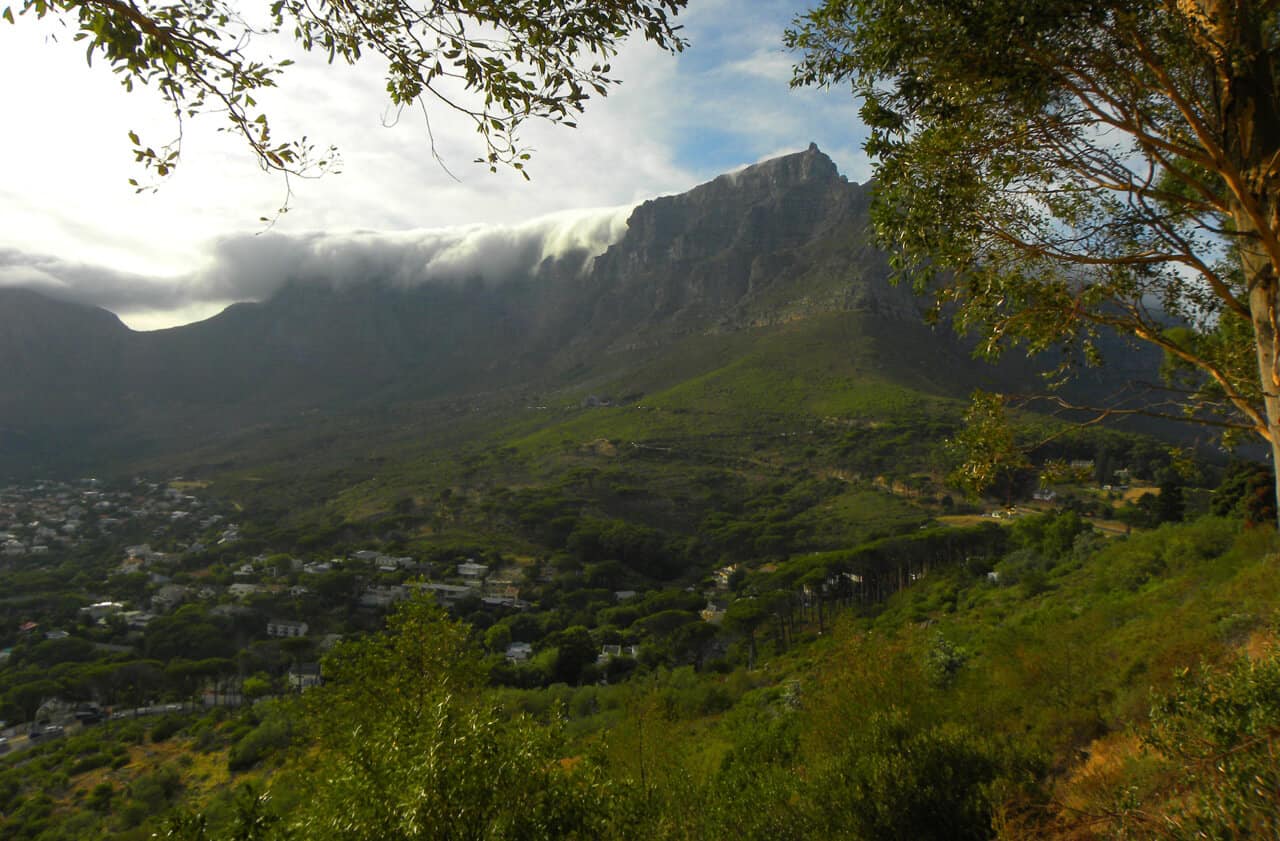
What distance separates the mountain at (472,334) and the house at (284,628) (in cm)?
7276

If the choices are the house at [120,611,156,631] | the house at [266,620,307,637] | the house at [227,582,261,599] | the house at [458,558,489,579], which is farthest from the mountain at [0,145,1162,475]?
the house at [120,611,156,631]

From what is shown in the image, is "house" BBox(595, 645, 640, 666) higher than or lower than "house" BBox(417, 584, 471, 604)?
lower

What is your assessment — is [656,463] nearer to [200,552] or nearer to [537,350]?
[200,552]

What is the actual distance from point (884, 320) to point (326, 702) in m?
98.9

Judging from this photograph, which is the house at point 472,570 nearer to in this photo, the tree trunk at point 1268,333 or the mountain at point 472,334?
the tree trunk at point 1268,333

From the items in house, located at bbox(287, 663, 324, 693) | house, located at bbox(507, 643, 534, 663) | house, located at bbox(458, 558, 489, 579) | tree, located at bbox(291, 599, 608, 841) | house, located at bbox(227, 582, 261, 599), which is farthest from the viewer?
house, located at bbox(458, 558, 489, 579)

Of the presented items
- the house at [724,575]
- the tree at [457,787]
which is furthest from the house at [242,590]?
the tree at [457,787]

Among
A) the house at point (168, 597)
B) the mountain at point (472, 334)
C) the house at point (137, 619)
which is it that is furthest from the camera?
the mountain at point (472, 334)

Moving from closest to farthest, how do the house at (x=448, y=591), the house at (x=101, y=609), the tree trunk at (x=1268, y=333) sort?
the tree trunk at (x=1268, y=333) → the house at (x=448, y=591) → the house at (x=101, y=609)

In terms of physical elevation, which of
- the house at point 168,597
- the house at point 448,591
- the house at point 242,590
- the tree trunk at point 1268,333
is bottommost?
the house at point 168,597

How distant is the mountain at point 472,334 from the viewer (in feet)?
375

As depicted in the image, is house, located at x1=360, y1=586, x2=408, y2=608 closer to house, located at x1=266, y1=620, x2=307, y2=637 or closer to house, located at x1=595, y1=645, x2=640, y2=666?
house, located at x1=266, y1=620, x2=307, y2=637

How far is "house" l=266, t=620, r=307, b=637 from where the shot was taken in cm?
4175

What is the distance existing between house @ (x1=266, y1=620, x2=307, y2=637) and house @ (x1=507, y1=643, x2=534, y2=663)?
14.6 meters
